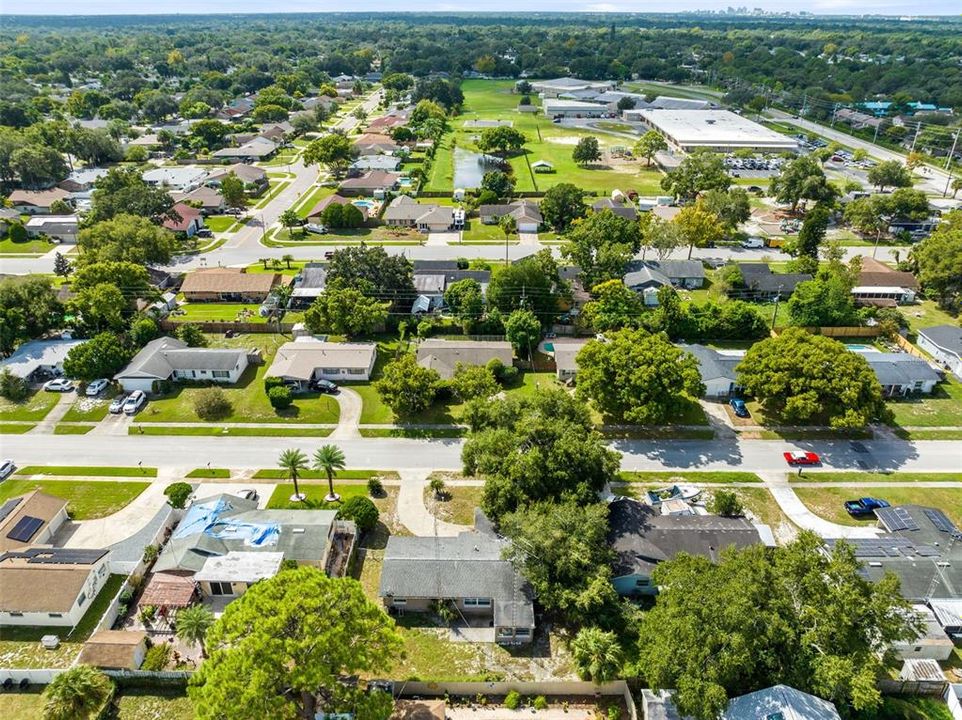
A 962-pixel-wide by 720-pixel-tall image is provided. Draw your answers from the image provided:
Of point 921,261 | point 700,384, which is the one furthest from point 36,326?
point 921,261

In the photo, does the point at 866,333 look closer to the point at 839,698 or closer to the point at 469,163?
the point at 839,698

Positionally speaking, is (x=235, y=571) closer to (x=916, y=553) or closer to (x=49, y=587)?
(x=49, y=587)

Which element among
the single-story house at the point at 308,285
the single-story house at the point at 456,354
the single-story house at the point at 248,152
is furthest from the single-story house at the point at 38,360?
the single-story house at the point at 248,152

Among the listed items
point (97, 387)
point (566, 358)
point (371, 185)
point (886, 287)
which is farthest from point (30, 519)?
point (886, 287)

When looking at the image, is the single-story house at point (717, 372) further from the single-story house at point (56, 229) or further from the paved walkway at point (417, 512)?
the single-story house at point (56, 229)

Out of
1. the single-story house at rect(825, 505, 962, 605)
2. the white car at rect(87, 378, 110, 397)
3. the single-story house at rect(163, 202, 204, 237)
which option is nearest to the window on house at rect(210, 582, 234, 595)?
the white car at rect(87, 378, 110, 397)

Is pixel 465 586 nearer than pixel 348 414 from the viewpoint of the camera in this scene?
Yes
